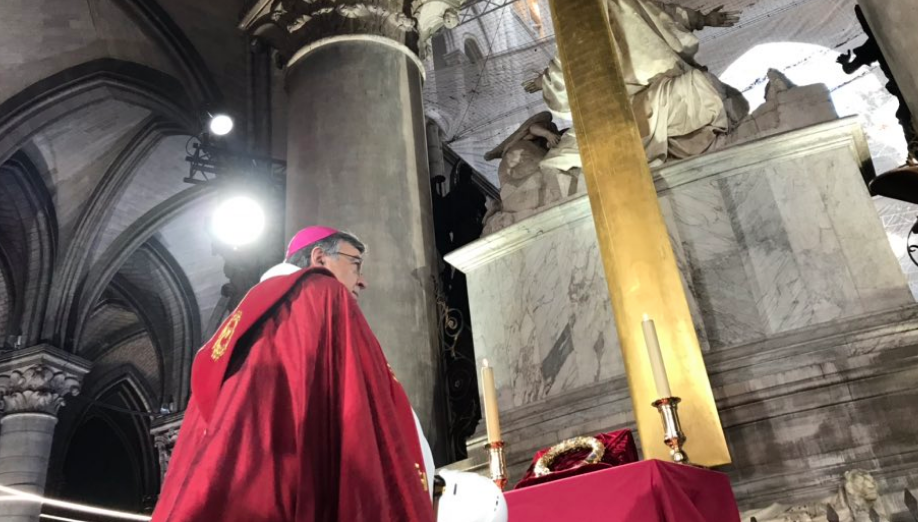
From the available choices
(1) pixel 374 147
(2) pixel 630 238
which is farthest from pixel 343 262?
(1) pixel 374 147

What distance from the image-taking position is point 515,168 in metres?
5.44

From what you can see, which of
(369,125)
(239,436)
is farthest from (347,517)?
(369,125)

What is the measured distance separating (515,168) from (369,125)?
4.70ft

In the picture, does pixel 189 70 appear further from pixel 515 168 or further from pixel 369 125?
pixel 515 168

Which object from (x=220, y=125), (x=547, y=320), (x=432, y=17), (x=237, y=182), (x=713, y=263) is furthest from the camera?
(x=220, y=125)

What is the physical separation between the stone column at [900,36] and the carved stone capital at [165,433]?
1343 cm

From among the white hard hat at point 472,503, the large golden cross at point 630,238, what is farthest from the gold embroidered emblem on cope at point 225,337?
the large golden cross at point 630,238

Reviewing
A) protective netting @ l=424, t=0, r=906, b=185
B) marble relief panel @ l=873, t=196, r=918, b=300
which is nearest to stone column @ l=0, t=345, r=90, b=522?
protective netting @ l=424, t=0, r=906, b=185

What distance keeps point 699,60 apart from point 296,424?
16.6m

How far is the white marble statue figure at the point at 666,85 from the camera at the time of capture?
4.67 m

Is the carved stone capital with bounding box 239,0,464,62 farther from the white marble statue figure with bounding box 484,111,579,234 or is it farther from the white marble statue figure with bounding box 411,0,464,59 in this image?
the white marble statue figure with bounding box 484,111,579,234

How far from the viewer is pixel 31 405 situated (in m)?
12.0

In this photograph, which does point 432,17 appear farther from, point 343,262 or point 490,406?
point 343,262

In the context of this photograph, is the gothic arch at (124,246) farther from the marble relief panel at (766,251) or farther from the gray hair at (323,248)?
the gray hair at (323,248)
